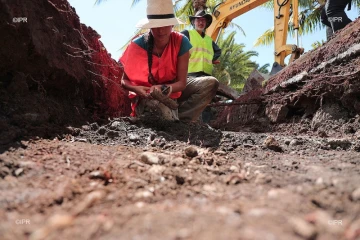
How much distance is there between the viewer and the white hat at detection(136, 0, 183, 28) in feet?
7.54

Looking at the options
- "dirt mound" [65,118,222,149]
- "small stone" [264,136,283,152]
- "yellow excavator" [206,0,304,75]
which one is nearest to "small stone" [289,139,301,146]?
"small stone" [264,136,283,152]

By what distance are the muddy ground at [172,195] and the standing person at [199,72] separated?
1.27 m

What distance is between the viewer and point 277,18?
17.9 feet

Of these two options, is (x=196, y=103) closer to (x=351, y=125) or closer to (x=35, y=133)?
(x=351, y=125)

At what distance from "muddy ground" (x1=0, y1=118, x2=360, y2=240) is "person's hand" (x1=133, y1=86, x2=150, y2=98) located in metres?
0.88

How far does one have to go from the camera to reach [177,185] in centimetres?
100

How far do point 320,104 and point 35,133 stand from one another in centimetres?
265

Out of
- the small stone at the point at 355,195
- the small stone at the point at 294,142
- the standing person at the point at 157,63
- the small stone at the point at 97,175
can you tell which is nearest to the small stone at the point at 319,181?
the small stone at the point at 355,195

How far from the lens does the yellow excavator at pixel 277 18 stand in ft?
17.1

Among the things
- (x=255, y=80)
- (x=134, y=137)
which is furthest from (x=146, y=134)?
(x=255, y=80)

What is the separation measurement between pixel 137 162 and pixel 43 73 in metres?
1.20

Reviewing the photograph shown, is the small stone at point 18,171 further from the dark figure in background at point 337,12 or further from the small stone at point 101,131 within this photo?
the dark figure in background at point 337,12

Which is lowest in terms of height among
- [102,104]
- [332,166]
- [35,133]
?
[332,166]

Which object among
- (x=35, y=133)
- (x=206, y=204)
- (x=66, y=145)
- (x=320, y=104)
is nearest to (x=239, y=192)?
(x=206, y=204)
